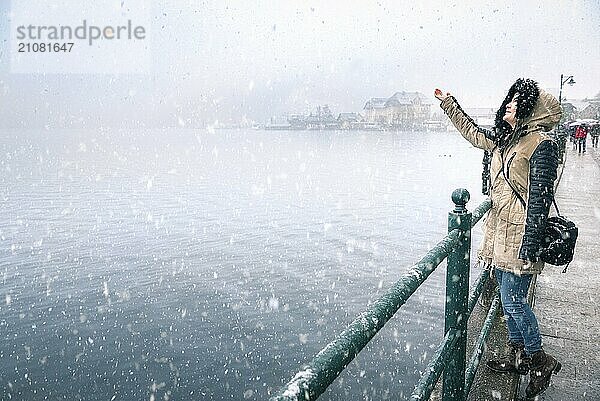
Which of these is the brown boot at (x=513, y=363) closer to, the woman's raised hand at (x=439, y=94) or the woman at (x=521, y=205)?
the woman at (x=521, y=205)

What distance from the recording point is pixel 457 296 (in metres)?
3.05

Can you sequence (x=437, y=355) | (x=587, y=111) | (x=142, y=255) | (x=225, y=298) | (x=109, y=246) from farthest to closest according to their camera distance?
1. (x=587, y=111)
2. (x=109, y=246)
3. (x=142, y=255)
4. (x=225, y=298)
5. (x=437, y=355)

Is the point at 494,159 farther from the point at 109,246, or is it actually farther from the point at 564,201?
the point at 109,246

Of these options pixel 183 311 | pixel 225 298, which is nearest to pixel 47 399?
pixel 183 311

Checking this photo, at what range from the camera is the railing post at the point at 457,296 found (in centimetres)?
301

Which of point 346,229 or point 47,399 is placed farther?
point 346,229

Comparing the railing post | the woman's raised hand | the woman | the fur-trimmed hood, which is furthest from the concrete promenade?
the woman's raised hand

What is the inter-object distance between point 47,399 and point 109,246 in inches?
414

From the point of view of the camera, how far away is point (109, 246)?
19.5 m

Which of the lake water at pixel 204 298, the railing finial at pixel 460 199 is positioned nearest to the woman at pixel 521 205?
the railing finial at pixel 460 199

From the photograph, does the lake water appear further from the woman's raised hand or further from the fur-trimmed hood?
the fur-trimmed hood

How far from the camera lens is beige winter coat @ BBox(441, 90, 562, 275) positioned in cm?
335

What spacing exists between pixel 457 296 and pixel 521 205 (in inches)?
32.6

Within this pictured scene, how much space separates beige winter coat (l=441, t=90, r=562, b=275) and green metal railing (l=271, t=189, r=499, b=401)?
6.2 inches
